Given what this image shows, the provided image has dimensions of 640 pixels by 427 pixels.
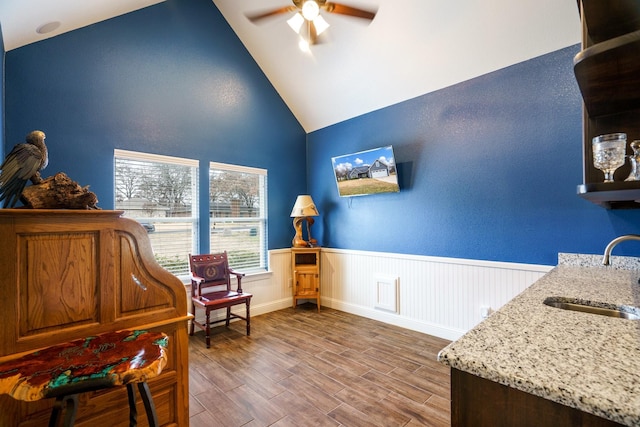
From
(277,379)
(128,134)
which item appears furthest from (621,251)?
(128,134)

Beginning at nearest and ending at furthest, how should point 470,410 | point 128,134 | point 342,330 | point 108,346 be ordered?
point 470,410, point 108,346, point 128,134, point 342,330

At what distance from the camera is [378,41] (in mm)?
3172

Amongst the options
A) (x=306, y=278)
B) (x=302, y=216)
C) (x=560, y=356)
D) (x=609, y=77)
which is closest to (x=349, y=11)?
(x=609, y=77)

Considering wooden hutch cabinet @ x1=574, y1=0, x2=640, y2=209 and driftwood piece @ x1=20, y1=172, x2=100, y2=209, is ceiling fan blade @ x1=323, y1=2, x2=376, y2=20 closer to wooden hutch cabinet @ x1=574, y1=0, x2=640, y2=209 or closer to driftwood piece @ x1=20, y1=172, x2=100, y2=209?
wooden hutch cabinet @ x1=574, y1=0, x2=640, y2=209

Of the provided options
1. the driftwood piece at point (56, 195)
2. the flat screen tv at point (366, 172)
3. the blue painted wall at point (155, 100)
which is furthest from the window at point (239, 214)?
the driftwood piece at point (56, 195)

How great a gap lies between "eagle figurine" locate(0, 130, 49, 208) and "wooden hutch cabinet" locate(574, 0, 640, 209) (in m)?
2.17

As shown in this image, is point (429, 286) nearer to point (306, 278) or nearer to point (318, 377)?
point (318, 377)

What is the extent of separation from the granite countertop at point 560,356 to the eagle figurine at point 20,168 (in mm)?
1763

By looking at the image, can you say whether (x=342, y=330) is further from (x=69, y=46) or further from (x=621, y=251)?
(x=69, y=46)

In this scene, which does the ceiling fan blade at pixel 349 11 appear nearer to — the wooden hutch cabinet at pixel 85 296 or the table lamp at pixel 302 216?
the wooden hutch cabinet at pixel 85 296

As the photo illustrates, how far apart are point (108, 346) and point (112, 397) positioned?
408 millimetres

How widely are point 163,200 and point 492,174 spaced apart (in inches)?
141

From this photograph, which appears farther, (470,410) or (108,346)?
(108,346)

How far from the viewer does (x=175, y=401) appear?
61.7 inches
